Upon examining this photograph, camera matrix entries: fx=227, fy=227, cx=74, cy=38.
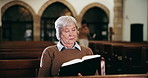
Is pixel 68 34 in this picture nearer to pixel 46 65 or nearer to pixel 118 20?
pixel 46 65

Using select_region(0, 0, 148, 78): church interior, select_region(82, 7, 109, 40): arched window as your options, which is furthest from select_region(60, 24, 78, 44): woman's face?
select_region(82, 7, 109, 40): arched window

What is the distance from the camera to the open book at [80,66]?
171 cm

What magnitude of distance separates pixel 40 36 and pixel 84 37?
4923mm

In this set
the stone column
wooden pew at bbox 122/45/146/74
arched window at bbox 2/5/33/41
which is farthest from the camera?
arched window at bbox 2/5/33/41

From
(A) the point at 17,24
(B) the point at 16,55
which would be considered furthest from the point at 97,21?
(B) the point at 16,55

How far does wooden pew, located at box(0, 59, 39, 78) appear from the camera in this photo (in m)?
2.20

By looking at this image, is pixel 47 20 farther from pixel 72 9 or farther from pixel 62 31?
pixel 62 31

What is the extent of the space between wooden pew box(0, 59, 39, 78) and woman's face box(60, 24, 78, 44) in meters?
0.40

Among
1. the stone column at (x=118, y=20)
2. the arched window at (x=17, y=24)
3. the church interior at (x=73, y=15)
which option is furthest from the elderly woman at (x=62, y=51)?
the arched window at (x=17, y=24)

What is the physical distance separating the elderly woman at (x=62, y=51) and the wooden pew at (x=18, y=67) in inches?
10.4

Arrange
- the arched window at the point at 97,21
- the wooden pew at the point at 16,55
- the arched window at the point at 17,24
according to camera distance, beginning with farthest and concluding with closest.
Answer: the arched window at the point at 97,21, the arched window at the point at 17,24, the wooden pew at the point at 16,55

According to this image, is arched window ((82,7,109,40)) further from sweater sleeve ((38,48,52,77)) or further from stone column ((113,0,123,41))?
sweater sleeve ((38,48,52,77))

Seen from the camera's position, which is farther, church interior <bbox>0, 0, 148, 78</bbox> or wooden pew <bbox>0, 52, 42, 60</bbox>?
church interior <bbox>0, 0, 148, 78</bbox>

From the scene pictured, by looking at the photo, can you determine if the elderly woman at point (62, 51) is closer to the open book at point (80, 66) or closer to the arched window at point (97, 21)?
the open book at point (80, 66)
